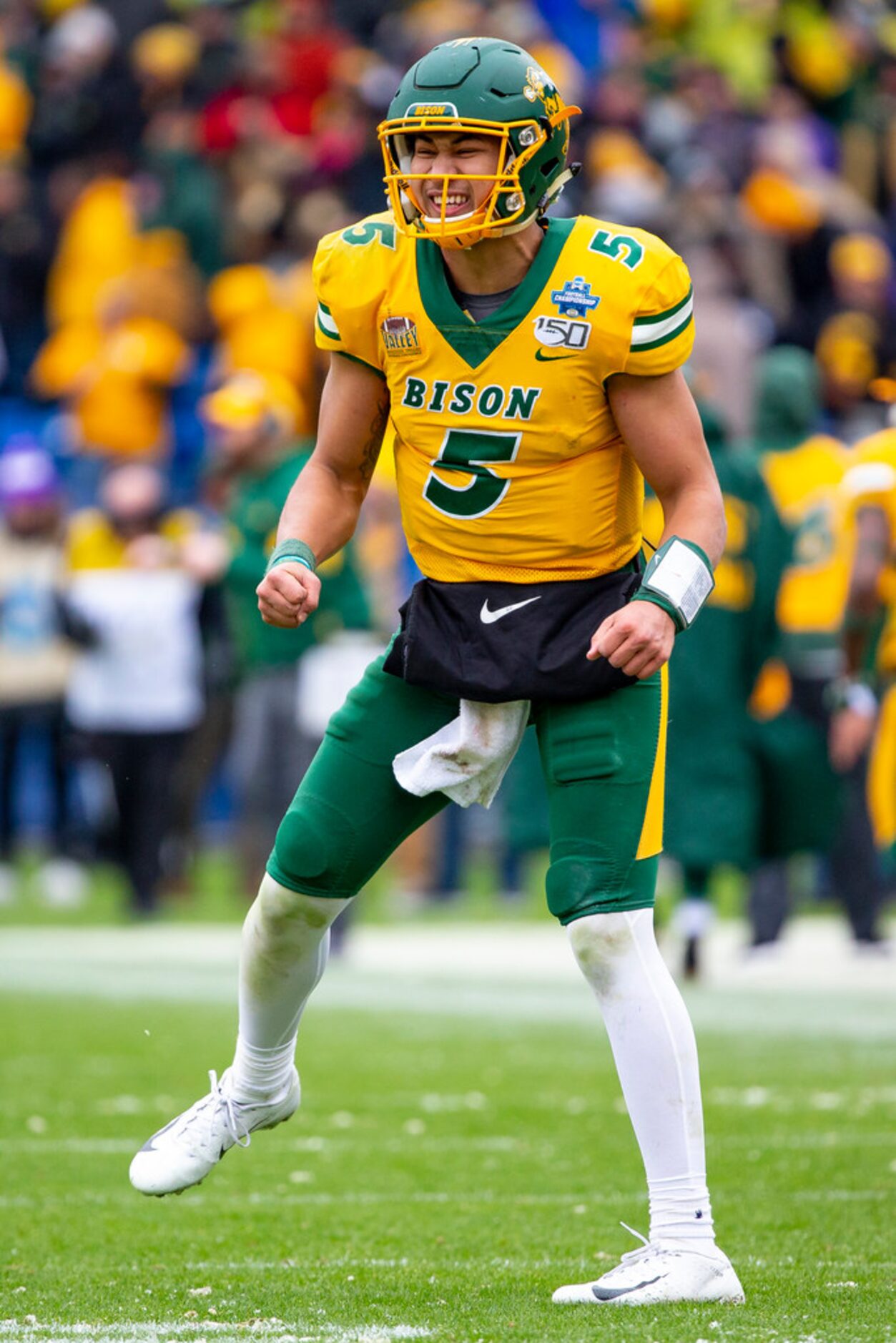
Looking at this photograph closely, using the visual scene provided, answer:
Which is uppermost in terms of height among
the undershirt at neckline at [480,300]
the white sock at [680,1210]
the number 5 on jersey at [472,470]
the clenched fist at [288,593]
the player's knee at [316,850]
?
the undershirt at neckline at [480,300]

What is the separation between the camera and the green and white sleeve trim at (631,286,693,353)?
4.11m

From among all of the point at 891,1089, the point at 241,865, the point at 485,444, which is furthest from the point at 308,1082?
the point at 241,865

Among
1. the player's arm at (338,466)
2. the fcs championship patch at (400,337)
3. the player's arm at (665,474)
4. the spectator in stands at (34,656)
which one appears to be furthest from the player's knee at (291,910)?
the spectator in stands at (34,656)

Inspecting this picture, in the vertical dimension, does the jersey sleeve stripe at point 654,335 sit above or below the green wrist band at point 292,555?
above

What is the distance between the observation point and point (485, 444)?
426 cm

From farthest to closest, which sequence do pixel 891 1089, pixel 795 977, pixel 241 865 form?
pixel 241 865 → pixel 795 977 → pixel 891 1089

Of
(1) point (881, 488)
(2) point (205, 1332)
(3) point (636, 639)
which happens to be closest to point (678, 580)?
(3) point (636, 639)

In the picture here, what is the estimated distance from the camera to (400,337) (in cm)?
429

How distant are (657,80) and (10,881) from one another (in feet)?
24.7

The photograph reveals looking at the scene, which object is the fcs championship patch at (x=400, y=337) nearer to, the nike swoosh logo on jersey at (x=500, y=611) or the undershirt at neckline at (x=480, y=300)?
the undershirt at neckline at (x=480, y=300)

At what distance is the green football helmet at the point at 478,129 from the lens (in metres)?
4.14

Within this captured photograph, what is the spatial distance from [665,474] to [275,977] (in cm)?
117

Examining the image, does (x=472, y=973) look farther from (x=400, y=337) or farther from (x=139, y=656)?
(x=400, y=337)

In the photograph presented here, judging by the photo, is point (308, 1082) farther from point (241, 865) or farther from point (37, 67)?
point (37, 67)
